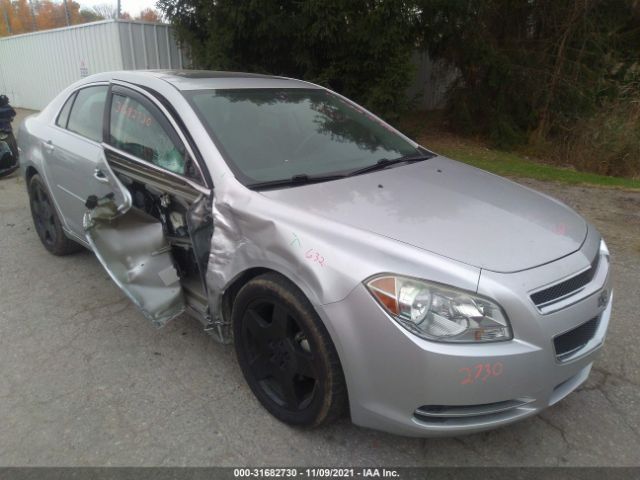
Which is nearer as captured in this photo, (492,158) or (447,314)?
(447,314)

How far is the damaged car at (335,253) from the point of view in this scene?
75.9 inches

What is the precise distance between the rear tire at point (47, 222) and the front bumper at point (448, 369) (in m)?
3.19

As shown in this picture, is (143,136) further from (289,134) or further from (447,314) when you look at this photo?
(447,314)

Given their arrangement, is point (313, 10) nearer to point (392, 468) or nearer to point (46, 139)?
point (46, 139)

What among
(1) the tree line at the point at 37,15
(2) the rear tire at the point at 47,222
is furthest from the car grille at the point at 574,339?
(1) the tree line at the point at 37,15

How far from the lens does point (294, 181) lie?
2.63 meters

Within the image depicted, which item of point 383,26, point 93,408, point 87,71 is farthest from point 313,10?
point 87,71

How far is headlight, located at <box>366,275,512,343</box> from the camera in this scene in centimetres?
192

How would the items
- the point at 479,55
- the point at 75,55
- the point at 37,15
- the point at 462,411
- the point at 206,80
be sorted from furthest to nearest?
the point at 37,15 < the point at 75,55 < the point at 479,55 < the point at 206,80 < the point at 462,411

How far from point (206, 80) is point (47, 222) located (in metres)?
2.27

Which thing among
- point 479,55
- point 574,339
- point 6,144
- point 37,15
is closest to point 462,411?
point 574,339

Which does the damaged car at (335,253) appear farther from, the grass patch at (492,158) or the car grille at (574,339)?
the grass patch at (492,158)

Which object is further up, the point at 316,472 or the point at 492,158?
the point at 316,472

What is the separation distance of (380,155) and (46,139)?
9.23 ft
